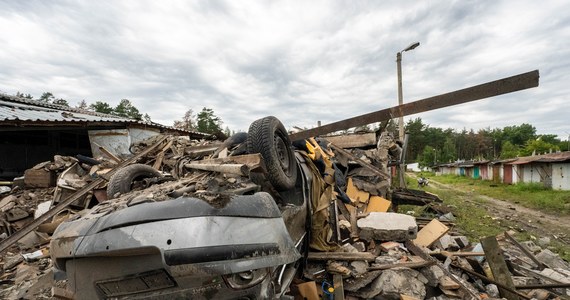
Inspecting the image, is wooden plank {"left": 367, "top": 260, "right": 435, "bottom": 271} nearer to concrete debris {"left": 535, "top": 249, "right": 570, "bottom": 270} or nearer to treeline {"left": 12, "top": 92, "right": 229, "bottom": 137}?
concrete debris {"left": 535, "top": 249, "right": 570, "bottom": 270}

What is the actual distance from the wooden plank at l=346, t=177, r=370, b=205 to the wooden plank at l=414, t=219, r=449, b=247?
1864 millimetres

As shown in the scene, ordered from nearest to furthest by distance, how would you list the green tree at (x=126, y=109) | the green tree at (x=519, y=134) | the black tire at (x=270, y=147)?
the black tire at (x=270, y=147) → the green tree at (x=126, y=109) → the green tree at (x=519, y=134)

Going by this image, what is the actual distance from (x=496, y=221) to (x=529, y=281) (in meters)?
5.40

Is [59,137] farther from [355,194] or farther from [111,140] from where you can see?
→ [355,194]

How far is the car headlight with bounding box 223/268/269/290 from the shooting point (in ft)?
5.23

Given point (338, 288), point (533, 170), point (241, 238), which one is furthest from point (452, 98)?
point (533, 170)

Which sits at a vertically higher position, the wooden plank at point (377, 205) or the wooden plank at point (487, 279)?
the wooden plank at point (377, 205)

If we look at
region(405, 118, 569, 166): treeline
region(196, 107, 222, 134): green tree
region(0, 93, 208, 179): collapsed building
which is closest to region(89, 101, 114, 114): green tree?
region(196, 107, 222, 134): green tree

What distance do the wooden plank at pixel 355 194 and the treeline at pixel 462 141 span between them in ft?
178

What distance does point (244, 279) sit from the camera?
5.36 feet

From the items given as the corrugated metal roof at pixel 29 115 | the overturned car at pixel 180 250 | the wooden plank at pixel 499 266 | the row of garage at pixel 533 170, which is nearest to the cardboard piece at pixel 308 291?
the overturned car at pixel 180 250

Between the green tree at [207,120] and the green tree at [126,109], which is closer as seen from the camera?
the green tree at [207,120]

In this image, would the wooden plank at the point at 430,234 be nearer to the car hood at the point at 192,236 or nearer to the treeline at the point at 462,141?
the car hood at the point at 192,236

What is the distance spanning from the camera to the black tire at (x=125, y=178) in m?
3.19
